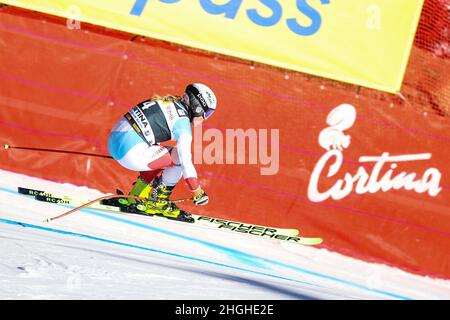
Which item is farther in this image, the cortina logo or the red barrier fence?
the cortina logo

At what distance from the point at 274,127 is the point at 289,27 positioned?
896mm

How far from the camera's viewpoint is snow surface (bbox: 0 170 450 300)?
447 centimetres

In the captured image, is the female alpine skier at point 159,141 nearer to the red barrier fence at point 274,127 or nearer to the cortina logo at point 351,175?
the red barrier fence at point 274,127

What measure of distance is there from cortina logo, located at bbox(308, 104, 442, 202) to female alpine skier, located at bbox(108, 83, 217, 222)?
1272 mm

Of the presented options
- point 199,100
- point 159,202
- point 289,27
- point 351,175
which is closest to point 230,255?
point 159,202

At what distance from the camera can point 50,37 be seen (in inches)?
223

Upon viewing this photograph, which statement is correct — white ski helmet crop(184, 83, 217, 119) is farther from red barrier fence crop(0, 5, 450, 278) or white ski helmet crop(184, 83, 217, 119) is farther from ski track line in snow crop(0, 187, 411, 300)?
ski track line in snow crop(0, 187, 411, 300)

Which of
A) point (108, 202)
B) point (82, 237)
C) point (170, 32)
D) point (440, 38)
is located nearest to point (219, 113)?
point (170, 32)

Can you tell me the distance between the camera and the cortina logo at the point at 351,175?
238 inches

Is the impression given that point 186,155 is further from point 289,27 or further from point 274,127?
point 289,27

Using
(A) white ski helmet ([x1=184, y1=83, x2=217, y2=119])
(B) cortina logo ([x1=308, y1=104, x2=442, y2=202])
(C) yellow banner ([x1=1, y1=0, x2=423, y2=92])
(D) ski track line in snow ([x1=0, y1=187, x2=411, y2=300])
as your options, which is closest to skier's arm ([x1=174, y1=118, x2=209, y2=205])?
(A) white ski helmet ([x1=184, y1=83, x2=217, y2=119])

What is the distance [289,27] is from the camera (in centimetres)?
586

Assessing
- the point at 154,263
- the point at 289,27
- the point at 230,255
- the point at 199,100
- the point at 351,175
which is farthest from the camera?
the point at 351,175
